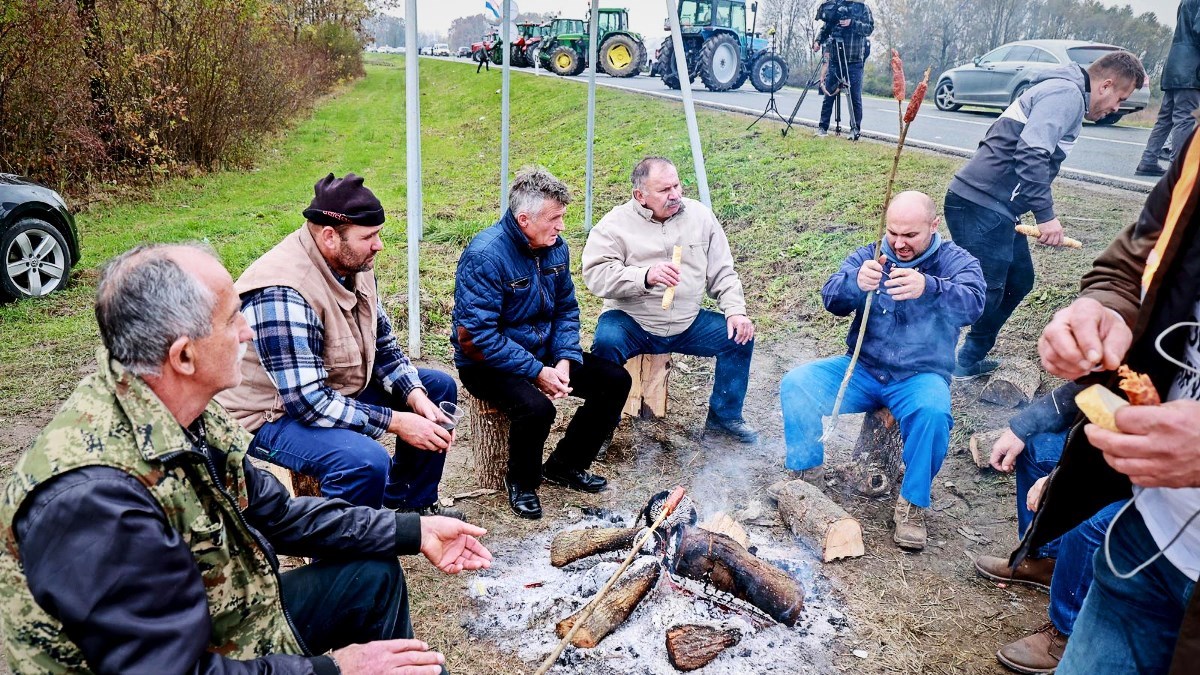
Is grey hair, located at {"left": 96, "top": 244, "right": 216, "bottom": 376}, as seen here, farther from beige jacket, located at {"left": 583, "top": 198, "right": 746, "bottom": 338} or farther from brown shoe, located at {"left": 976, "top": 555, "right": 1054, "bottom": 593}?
brown shoe, located at {"left": 976, "top": 555, "right": 1054, "bottom": 593}

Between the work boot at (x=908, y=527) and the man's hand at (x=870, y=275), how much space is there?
3.23 feet

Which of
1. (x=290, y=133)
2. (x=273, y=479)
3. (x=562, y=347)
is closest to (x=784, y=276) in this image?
(x=562, y=347)

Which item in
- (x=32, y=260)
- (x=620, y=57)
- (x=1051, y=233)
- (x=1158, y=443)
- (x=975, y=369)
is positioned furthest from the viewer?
(x=620, y=57)

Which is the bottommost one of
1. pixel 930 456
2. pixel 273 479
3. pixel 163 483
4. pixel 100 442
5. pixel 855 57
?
pixel 930 456

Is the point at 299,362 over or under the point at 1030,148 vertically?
under

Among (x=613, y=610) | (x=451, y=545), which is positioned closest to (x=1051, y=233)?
(x=613, y=610)

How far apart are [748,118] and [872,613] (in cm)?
960

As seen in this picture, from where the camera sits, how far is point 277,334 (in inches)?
106

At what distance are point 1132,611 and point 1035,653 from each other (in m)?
1.24

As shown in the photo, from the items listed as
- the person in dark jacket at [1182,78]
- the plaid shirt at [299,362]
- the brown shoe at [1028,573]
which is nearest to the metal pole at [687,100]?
the brown shoe at [1028,573]

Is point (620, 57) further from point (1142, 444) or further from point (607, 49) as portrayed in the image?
point (1142, 444)

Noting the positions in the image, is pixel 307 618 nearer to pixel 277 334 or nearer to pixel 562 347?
pixel 277 334

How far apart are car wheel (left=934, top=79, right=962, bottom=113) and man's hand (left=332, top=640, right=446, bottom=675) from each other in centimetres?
1365

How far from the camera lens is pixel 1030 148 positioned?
4105mm
